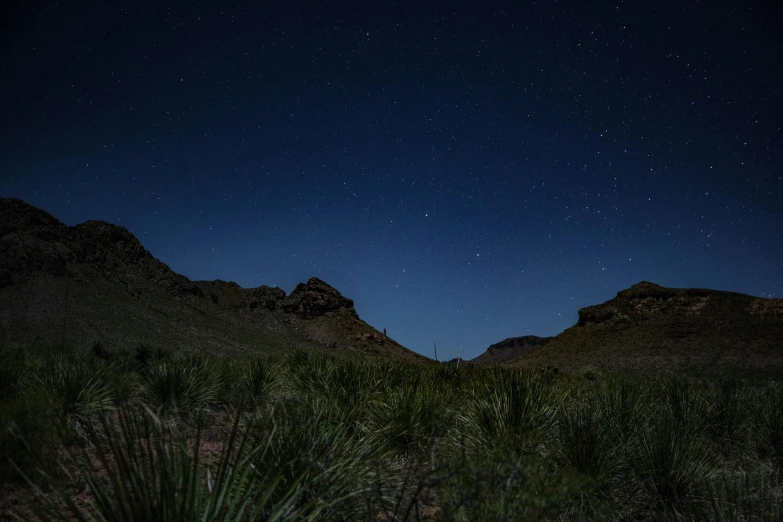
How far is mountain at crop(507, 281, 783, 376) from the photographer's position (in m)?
43.2

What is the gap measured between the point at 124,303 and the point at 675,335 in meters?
72.9

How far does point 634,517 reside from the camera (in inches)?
153

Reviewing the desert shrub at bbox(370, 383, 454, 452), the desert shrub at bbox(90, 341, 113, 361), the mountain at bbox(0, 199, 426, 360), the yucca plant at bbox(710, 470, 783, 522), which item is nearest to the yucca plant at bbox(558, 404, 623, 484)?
the yucca plant at bbox(710, 470, 783, 522)

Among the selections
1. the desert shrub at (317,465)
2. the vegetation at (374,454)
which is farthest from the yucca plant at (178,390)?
the desert shrub at (317,465)

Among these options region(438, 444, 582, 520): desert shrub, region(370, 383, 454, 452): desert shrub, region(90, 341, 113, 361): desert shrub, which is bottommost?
region(90, 341, 113, 361): desert shrub

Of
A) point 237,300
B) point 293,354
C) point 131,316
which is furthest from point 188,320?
point 293,354

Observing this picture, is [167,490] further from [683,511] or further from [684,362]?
[684,362]

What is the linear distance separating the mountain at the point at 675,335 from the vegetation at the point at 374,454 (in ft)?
122

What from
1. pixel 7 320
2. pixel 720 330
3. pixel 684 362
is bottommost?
pixel 7 320

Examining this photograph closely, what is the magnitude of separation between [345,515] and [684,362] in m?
53.2

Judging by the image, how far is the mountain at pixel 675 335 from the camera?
4319cm

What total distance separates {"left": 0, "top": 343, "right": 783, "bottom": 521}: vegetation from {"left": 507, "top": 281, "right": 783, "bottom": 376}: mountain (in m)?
37.1

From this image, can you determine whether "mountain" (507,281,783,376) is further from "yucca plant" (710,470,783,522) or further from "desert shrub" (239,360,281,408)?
"yucca plant" (710,470,783,522)

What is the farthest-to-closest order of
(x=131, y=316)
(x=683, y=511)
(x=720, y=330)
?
(x=131, y=316) → (x=720, y=330) → (x=683, y=511)
